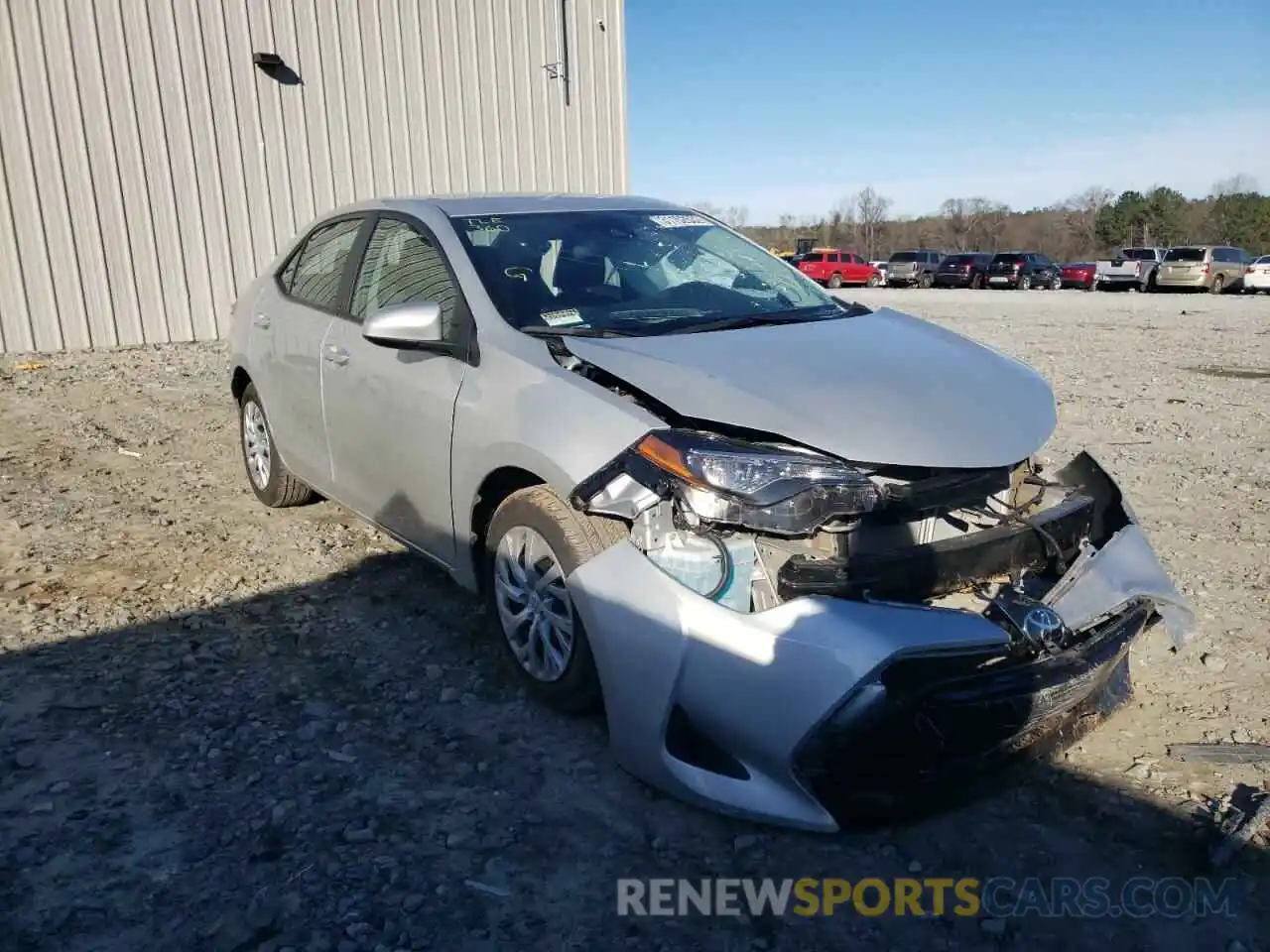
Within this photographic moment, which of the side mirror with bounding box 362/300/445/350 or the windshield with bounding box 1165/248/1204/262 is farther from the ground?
the side mirror with bounding box 362/300/445/350

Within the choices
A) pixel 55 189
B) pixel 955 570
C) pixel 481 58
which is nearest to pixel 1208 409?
pixel 955 570

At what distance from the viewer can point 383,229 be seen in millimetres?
4039

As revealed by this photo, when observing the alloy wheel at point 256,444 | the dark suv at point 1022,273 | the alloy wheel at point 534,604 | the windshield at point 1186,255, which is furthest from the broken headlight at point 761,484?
the dark suv at point 1022,273

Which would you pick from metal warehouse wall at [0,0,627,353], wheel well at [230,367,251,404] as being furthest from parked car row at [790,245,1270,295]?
wheel well at [230,367,251,404]

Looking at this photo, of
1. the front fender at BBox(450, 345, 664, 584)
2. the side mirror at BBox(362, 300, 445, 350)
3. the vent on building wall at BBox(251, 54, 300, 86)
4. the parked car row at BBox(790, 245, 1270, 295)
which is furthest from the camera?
the parked car row at BBox(790, 245, 1270, 295)

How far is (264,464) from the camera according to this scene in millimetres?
5250

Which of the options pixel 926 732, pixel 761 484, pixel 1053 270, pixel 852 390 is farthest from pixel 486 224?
pixel 1053 270

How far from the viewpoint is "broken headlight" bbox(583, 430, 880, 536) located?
240 cm

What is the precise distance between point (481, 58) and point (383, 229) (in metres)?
10.5

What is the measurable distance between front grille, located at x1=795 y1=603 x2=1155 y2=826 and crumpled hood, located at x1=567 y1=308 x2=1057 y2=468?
0.55 m

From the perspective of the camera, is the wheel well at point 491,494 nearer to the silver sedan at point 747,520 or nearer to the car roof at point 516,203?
the silver sedan at point 747,520

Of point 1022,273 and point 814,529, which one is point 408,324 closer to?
point 814,529

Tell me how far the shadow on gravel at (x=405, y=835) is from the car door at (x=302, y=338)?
4.33ft

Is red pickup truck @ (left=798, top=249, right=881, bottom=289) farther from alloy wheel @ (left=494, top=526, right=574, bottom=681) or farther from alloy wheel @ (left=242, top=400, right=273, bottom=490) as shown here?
alloy wheel @ (left=494, top=526, right=574, bottom=681)
